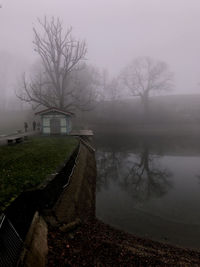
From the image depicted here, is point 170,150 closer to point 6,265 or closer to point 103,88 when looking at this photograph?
point 6,265

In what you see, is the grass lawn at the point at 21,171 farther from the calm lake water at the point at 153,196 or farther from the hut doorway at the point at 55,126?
Result: the hut doorway at the point at 55,126

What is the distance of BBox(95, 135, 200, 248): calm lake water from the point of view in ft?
21.6

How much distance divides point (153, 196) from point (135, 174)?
3.71 m

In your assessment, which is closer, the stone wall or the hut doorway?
the stone wall

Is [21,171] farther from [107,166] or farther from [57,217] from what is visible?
[107,166]

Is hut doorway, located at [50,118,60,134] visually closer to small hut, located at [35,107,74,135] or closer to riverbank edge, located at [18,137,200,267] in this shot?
small hut, located at [35,107,74,135]

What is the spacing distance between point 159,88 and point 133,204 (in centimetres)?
4005

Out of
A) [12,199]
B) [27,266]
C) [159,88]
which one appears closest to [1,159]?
[12,199]

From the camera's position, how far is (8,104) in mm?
59812

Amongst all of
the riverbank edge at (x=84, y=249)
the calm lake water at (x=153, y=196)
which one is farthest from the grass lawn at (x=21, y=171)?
the calm lake water at (x=153, y=196)

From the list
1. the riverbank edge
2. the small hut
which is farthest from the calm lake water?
the small hut

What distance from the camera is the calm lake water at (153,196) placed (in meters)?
6.57

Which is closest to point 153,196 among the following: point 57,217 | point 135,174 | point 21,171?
point 135,174

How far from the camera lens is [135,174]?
13070 millimetres
